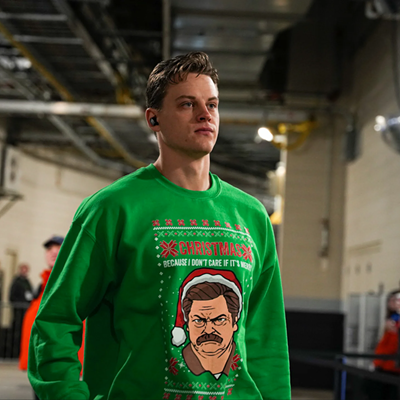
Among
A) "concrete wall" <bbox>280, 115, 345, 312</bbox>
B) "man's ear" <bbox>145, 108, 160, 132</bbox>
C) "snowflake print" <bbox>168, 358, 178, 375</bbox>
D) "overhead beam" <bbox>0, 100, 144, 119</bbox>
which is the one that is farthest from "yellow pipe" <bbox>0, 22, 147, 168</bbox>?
"snowflake print" <bbox>168, 358, 178, 375</bbox>

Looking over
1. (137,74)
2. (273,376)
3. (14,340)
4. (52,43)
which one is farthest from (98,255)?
(14,340)

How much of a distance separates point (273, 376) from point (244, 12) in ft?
23.4

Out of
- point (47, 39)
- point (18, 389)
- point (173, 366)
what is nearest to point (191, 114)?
point (173, 366)

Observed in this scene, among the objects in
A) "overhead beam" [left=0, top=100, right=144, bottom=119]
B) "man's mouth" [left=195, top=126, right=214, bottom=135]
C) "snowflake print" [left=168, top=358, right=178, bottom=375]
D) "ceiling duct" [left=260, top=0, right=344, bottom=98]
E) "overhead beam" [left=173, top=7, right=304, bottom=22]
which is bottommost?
"snowflake print" [left=168, top=358, right=178, bottom=375]

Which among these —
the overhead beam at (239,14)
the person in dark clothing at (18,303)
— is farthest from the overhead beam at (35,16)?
the person in dark clothing at (18,303)

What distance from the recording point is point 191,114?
5.62ft

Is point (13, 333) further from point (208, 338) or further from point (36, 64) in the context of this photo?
point (208, 338)

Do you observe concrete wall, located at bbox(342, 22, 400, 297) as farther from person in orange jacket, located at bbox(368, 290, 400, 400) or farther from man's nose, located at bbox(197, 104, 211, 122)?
man's nose, located at bbox(197, 104, 211, 122)

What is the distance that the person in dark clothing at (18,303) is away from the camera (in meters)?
13.8

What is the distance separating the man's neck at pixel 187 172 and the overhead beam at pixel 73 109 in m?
10.5

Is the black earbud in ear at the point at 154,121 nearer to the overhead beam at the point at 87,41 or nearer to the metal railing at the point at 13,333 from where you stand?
the overhead beam at the point at 87,41

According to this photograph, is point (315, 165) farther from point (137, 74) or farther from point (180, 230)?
point (180, 230)

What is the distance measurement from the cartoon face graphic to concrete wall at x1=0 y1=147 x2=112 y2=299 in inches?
625

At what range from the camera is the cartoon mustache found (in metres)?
1.62
